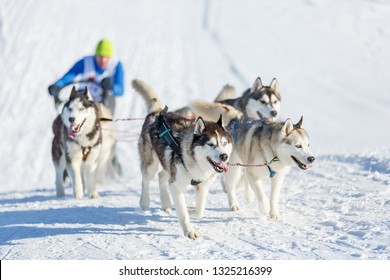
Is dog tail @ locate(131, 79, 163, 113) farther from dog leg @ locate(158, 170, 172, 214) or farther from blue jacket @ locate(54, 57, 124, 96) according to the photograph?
blue jacket @ locate(54, 57, 124, 96)

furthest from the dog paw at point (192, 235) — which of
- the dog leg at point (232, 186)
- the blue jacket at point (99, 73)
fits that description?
the blue jacket at point (99, 73)

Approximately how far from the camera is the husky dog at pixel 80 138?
6.07m

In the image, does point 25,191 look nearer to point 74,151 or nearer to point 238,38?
point 74,151

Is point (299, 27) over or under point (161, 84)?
over

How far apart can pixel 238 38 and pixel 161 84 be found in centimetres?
486

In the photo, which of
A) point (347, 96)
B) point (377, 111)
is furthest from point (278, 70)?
point (377, 111)

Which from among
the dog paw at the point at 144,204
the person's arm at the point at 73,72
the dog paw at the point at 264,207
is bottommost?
the dog paw at the point at 144,204

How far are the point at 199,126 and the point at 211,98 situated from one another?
8882 mm

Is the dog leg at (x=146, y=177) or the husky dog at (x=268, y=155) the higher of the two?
the husky dog at (x=268, y=155)

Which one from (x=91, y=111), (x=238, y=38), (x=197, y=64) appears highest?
(x=238, y=38)

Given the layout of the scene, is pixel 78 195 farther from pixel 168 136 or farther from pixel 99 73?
pixel 168 136

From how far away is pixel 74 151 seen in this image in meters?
6.23

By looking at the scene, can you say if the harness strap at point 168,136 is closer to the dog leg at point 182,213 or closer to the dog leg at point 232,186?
the dog leg at point 182,213

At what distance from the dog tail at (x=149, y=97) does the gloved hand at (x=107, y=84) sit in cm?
109
